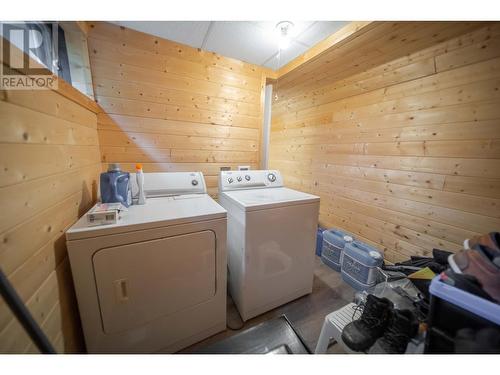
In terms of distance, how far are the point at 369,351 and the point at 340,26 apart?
8.17 feet

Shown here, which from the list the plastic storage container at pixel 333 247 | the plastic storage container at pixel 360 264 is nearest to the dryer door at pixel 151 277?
the plastic storage container at pixel 360 264

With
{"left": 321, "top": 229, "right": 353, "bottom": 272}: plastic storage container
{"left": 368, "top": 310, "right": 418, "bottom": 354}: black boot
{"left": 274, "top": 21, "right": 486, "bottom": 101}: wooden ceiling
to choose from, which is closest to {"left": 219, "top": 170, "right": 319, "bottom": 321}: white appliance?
{"left": 321, "top": 229, "right": 353, "bottom": 272}: plastic storage container

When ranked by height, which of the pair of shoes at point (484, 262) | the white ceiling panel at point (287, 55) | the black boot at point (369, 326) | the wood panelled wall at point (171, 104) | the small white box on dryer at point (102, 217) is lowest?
the black boot at point (369, 326)

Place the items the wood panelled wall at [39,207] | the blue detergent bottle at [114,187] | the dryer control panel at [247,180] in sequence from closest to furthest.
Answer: the wood panelled wall at [39,207]
the blue detergent bottle at [114,187]
the dryer control panel at [247,180]

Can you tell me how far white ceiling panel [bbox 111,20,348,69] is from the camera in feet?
5.56

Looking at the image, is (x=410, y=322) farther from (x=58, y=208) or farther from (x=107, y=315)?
(x=58, y=208)

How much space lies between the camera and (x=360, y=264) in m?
1.81

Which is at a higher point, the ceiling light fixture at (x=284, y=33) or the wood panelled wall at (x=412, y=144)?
the ceiling light fixture at (x=284, y=33)

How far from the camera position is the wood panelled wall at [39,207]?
653 millimetres

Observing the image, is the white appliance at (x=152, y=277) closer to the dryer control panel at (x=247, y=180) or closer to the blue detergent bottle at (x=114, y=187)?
the blue detergent bottle at (x=114, y=187)

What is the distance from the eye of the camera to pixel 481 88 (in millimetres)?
1332

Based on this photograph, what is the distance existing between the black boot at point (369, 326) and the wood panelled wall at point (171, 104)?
70.6 inches

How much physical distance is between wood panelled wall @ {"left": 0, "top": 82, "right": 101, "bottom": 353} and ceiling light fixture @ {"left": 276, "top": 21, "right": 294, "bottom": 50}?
184 centimetres

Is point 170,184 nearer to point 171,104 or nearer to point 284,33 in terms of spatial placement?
point 171,104
